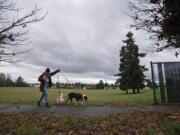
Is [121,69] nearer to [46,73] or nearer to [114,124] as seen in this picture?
[46,73]

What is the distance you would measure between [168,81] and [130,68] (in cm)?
4103

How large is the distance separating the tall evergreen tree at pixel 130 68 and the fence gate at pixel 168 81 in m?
40.0

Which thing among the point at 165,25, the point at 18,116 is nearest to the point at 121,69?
the point at 165,25

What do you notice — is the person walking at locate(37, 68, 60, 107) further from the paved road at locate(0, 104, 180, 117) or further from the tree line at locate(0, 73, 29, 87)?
the tree line at locate(0, 73, 29, 87)

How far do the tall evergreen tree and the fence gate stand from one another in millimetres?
39996

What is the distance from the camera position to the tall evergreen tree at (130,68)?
58341 millimetres

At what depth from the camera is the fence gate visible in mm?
17547

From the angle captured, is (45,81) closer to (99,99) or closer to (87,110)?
(87,110)

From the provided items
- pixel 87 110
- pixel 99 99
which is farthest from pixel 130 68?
pixel 87 110

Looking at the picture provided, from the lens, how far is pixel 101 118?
1198 cm

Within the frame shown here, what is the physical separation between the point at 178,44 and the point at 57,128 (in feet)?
27.6

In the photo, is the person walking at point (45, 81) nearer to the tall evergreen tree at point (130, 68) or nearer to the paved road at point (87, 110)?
the paved road at point (87, 110)

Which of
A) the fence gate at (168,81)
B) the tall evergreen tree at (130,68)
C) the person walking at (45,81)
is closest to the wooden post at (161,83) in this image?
the fence gate at (168,81)

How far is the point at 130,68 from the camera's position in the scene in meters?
58.6
